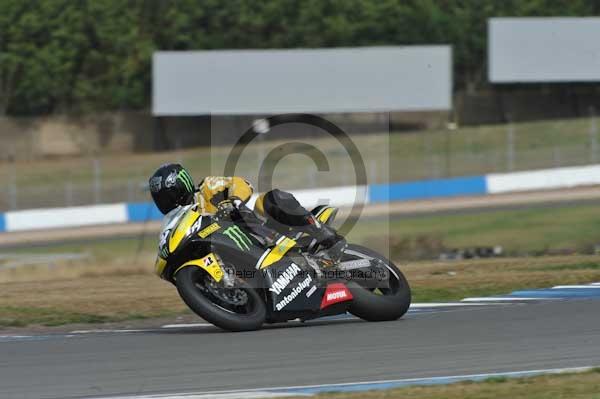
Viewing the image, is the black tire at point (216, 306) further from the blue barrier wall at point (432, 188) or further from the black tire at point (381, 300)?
the blue barrier wall at point (432, 188)

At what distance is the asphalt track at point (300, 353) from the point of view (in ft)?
24.1

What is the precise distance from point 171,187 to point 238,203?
0.58m

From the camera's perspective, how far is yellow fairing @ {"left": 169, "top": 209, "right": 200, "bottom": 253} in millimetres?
9055

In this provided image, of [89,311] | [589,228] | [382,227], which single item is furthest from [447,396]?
[382,227]

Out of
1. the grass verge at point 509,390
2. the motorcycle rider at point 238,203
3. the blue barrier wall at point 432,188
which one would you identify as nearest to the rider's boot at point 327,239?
the motorcycle rider at point 238,203

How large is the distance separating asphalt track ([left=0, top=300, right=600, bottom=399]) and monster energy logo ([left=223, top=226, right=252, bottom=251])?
73cm

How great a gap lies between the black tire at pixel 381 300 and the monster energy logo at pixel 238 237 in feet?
2.98

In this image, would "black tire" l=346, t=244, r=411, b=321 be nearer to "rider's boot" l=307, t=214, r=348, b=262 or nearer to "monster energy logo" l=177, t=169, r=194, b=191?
"rider's boot" l=307, t=214, r=348, b=262

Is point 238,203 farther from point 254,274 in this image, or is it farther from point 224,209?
point 254,274

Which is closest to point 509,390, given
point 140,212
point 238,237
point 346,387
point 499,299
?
point 346,387

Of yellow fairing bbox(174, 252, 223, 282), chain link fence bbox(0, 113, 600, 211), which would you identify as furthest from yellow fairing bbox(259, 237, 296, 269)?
chain link fence bbox(0, 113, 600, 211)

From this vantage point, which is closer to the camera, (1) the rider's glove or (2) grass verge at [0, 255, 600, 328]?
(1) the rider's glove

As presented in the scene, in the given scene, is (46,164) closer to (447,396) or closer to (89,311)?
(89,311)

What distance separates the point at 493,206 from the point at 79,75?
2094 centimetres
